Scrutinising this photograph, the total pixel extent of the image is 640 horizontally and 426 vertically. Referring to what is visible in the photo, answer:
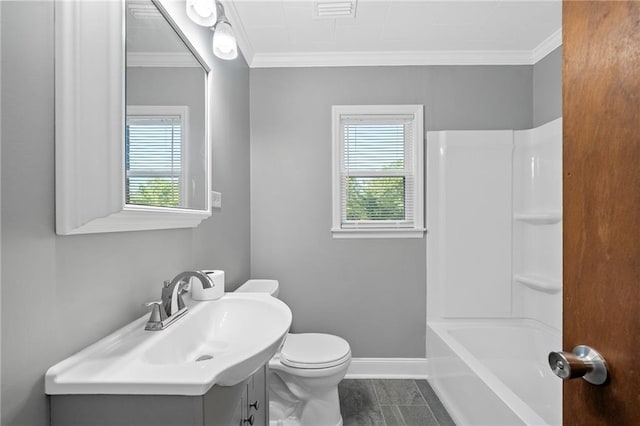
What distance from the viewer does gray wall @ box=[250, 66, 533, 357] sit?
104 inches

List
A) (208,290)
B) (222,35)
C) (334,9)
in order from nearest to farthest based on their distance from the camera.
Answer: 1. (208,290)
2. (222,35)
3. (334,9)

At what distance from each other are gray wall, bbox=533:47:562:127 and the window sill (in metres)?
1.16

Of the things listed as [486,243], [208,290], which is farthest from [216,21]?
[486,243]

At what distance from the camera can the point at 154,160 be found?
3.73 feet

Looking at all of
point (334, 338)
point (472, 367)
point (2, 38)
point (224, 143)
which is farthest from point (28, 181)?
point (472, 367)

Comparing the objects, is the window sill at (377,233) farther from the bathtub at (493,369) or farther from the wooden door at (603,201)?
the wooden door at (603,201)

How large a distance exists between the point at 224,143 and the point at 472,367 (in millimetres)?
1823

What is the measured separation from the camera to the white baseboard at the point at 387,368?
2623mm

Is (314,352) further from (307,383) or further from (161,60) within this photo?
(161,60)

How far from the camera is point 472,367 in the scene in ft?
6.10

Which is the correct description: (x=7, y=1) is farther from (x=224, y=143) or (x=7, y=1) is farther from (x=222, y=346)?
(x=224, y=143)

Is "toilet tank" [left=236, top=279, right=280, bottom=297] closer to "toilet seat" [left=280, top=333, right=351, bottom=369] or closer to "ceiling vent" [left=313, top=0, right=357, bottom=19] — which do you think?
"toilet seat" [left=280, top=333, right=351, bottom=369]

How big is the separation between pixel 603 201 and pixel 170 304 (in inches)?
46.6

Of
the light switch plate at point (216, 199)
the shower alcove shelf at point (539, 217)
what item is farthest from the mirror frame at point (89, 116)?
the shower alcove shelf at point (539, 217)
